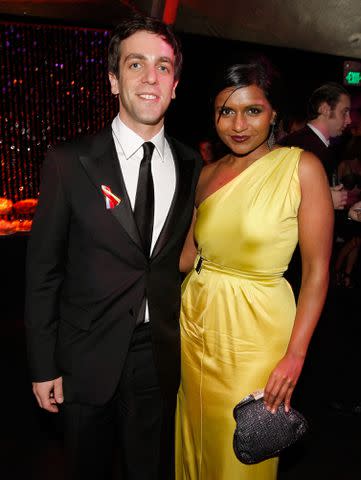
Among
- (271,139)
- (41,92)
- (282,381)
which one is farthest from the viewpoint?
(41,92)

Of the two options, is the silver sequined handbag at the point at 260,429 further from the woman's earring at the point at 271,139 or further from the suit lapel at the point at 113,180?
the woman's earring at the point at 271,139

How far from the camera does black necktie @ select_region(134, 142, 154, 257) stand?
1.60 m

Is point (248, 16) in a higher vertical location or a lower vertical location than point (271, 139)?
higher

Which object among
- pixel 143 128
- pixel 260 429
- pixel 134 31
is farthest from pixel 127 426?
pixel 134 31

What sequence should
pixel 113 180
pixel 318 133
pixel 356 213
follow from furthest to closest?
pixel 318 133 < pixel 356 213 < pixel 113 180

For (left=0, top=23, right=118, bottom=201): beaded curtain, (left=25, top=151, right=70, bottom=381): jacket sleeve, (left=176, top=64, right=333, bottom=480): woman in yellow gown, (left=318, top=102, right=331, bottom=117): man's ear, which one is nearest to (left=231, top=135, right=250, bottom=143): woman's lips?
(left=176, top=64, right=333, bottom=480): woman in yellow gown

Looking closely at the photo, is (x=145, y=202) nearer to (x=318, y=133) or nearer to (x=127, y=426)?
(x=127, y=426)

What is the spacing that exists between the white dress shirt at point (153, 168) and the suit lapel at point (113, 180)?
53 millimetres

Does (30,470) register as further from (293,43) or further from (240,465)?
(293,43)

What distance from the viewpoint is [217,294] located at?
1.81 meters

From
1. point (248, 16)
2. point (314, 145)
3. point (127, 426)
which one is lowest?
point (127, 426)

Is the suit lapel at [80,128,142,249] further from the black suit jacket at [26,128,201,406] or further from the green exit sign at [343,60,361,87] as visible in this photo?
the green exit sign at [343,60,361,87]

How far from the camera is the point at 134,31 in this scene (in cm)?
167

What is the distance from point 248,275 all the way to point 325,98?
5.98 ft
